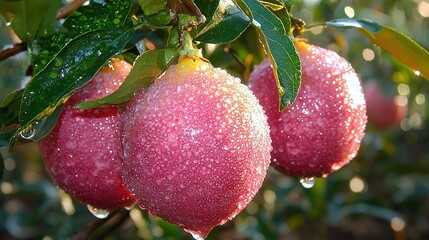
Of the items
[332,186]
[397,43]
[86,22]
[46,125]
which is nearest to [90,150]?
[46,125]

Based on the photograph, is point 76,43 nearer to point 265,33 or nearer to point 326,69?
point 265,33

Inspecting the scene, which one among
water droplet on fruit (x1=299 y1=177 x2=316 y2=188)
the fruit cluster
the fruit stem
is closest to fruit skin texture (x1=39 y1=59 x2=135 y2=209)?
the fruit cluster

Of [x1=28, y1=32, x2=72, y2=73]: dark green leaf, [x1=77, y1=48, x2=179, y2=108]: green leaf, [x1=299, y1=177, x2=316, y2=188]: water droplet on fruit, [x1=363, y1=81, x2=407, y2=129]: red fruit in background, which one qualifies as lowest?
[x1=363, y1=81, x2=407, y2=129]: red fruit in background

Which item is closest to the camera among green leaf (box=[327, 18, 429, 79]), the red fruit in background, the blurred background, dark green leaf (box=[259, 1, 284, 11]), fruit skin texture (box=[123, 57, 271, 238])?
fruit skin texture (box=[123, 57, 271, 238])

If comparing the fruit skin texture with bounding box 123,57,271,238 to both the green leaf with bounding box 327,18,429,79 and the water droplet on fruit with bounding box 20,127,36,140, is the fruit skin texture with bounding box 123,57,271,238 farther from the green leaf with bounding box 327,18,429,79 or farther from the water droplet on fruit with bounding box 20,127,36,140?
the green leaf with bounding box 327,18,429,79

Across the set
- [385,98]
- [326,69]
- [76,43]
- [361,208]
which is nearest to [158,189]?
[76,43]

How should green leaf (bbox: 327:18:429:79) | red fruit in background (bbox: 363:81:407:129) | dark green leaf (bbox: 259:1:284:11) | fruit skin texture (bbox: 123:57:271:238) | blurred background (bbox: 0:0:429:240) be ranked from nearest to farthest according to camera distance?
fruit skin texture (bbox: 123:57:271:238) < dark green leaf (bbox: 259:1:284:11) < green leaf (bbox: 327:18:429:79) < blurred background (bbox: 0:0:429:240) < red fruit in background (bbox: 363:81:407:129)

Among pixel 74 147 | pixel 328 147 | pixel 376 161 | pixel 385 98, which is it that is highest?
pixel 74 147

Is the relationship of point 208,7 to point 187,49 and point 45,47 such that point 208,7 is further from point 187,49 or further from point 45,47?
point 45,47
